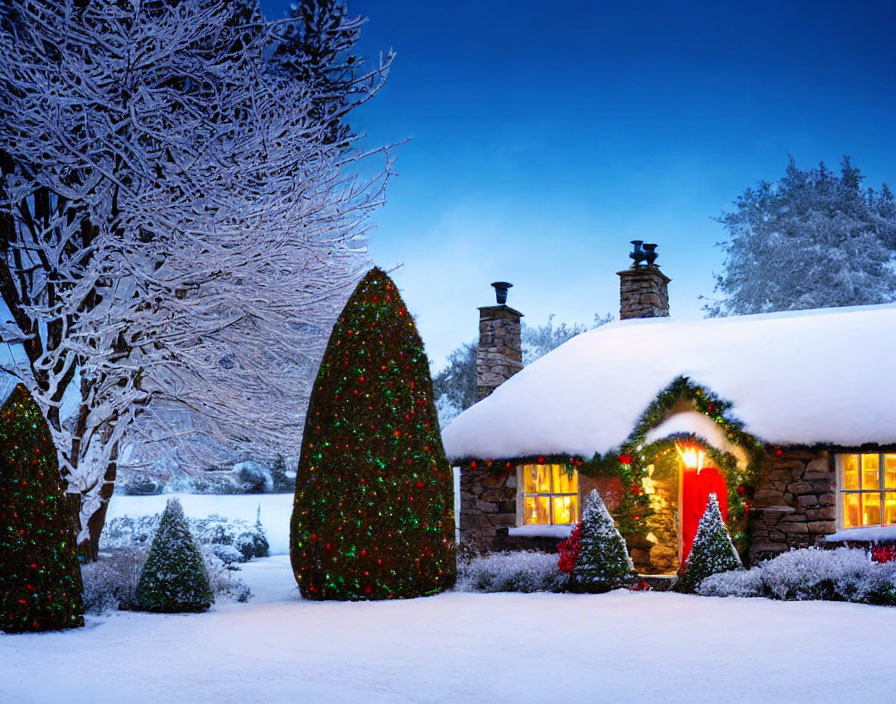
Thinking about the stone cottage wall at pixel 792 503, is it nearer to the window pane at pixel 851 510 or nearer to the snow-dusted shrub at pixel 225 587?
the window pane at pixel 851 510

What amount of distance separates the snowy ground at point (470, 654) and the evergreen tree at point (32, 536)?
0.29 meters

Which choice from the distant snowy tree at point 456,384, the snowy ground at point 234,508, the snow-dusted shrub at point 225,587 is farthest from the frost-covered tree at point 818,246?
the snow-dusted shrub at point 225,587

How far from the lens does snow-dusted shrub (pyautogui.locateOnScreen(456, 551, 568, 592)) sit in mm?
11406

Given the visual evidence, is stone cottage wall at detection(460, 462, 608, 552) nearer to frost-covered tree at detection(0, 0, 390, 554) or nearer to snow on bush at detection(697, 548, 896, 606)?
frost-covered tree at detection(0, 0, 390, 554)

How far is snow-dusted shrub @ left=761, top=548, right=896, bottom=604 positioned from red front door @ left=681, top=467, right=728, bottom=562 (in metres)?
2.02

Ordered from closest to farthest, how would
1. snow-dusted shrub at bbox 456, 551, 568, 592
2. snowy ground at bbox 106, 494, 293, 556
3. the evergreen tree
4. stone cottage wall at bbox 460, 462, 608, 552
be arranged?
the evergreen tree
snow-dusted shrub at bbox 456, 551, 568, 592
stone cottage wall at bbox 460, 462, 608, 552
snowy ground at bbox 106, 494, 293, 556

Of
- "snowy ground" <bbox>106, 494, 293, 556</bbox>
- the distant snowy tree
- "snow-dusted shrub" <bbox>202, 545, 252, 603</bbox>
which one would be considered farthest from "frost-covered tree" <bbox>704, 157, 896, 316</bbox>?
"snow-dusted shrub" <bbox>202, 545, 252, 603</bbox>

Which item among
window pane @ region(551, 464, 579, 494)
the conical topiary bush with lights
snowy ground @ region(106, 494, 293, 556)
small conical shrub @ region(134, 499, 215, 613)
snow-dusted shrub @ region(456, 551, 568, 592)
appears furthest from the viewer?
snowy ground @ region(106, 494, 293, 556)

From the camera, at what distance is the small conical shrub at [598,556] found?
1098 cm

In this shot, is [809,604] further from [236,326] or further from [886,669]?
[236,326]

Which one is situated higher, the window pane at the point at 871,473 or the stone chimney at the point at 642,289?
the stone chimney at the point at 642,289

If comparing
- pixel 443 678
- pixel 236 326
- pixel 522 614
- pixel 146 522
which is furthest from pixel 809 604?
pixel 146 522

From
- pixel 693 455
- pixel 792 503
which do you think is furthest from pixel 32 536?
pixel 792 503

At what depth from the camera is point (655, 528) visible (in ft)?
42.1
